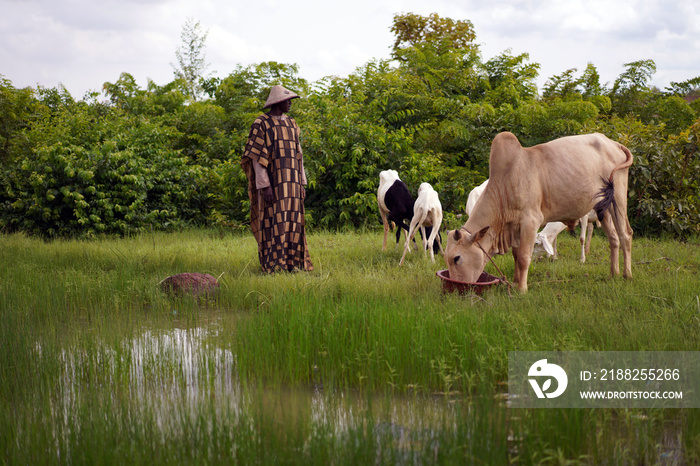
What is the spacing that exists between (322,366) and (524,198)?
2.87 metres

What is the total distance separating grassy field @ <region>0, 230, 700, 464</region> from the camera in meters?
2.76

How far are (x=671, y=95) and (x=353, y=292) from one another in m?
13.1

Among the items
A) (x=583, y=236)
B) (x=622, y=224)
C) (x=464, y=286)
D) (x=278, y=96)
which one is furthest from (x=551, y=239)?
(x=278, y=96)

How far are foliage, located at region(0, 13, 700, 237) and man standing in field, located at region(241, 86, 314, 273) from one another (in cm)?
409

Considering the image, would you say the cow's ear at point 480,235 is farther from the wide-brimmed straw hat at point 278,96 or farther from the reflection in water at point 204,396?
the wide-brimmed straw hat at point 278,96

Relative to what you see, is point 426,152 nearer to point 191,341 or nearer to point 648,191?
point 648,191

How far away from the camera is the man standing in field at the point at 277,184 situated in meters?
7.01

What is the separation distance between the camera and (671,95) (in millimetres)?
15125

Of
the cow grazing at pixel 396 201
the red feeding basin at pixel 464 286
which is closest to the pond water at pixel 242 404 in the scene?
the red feeding basin at pixel 464 286

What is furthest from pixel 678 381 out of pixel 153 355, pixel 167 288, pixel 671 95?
pixel 671 95

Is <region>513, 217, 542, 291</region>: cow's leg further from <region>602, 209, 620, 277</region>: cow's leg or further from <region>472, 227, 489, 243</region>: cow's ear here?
<region>602, 209, 620, 277</region>: cow's leg

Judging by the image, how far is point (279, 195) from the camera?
710 cm

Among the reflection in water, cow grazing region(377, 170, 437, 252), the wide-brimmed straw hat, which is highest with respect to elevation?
the wide-brimmed straw hat

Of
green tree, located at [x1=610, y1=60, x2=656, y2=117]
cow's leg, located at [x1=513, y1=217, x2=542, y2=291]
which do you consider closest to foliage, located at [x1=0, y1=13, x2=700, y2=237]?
green tree, located at [x1=610, y1=60, x2=656, y2=117]
